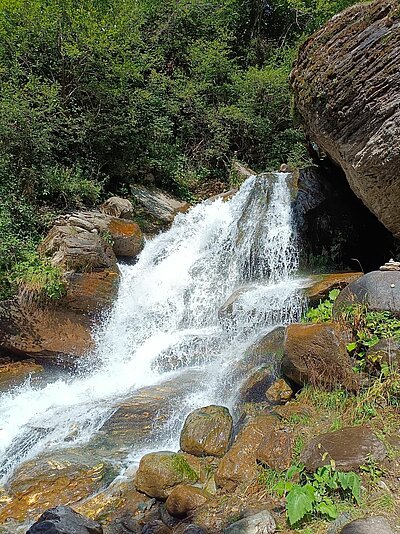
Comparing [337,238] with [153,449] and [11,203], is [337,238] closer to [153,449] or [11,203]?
[153,449]

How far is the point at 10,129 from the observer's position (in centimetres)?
1026

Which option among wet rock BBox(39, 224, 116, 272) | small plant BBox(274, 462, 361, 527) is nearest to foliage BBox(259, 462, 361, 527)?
small plant BBox(274, 462, 361, 527)

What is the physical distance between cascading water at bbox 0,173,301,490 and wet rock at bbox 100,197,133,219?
0.99m

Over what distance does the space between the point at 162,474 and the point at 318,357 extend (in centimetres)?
200

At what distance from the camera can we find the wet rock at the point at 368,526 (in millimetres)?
2867

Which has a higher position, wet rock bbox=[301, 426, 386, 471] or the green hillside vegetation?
the green hillside vegetation

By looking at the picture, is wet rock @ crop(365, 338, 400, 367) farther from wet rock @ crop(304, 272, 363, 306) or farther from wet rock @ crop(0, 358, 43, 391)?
wet rock @ crop(0, 358, 43, 391)

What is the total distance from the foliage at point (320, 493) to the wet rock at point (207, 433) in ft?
4.31

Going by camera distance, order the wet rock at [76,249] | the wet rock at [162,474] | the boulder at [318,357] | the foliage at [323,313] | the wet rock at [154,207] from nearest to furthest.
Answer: the wet rock at [162,474] < the boulder at [318,357] < the foliage at [323,313] < the wet rock at [76,249] < the wet rock at [154,207]

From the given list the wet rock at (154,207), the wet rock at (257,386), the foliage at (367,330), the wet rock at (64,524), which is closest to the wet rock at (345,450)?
the foliage at (367,330)

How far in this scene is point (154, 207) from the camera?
12633 millimetres

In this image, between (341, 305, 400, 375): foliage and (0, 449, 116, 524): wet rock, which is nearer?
(0, 449, 116, 524): wet rock

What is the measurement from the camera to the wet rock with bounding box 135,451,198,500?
13.9 ft

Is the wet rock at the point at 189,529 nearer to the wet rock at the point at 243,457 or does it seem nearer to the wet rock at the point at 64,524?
the wet rock at the point at 243,457
